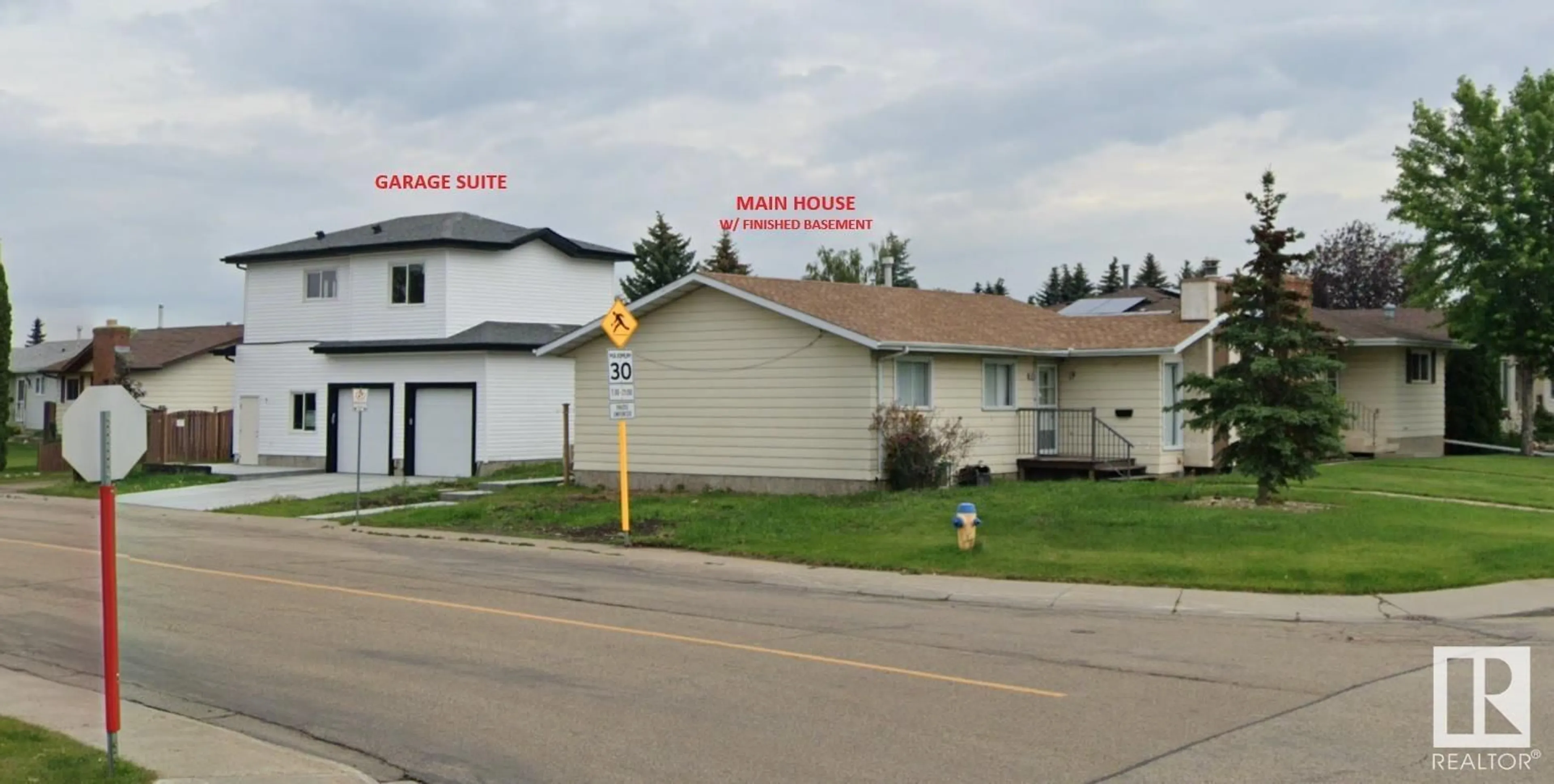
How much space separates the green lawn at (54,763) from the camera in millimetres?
7402

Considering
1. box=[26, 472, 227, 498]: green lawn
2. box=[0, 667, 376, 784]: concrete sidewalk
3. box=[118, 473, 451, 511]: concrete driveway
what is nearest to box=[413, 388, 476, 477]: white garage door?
box=[118, 473, 451, 511]: concrete driveway

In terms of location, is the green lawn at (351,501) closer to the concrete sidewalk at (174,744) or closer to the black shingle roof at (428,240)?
the black shingle roof at (428,240)

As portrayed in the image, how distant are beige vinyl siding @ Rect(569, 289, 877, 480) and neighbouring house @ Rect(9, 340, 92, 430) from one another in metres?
53.8

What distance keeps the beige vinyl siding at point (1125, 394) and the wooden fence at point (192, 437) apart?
25.6 m

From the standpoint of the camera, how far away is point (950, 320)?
97.9 ft

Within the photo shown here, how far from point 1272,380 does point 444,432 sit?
→ 2222cm

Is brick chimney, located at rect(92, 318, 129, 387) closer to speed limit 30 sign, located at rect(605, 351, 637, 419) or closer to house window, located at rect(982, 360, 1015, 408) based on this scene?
speed limit 30 sign, located at rect(605, 351, 637, 419)

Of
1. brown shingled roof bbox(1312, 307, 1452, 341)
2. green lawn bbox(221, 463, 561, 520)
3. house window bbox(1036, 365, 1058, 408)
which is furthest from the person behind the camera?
brown shingled roof bbox(1312, 307, 1452, 341)

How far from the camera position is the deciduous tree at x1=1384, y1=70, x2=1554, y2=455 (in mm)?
37281

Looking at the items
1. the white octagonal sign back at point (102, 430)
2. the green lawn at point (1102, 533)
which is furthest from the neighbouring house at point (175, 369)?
the white octagonal sign back at point (102, 430)

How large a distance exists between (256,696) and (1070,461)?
2112 cm

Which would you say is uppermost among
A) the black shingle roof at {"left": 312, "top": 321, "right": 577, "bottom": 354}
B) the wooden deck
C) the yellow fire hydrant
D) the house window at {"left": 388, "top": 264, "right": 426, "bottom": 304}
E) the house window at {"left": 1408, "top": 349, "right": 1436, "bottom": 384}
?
the house window at {"left": 388, "top": 264, "right": 426, "bottom": 304}

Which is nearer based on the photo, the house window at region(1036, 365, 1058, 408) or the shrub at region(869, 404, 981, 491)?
the shrub at region(869, 404, 981, 491)

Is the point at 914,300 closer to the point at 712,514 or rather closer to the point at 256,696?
the point at 712,514
